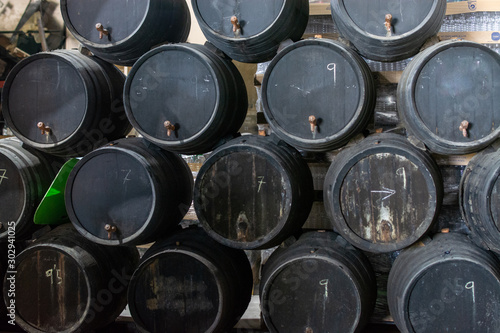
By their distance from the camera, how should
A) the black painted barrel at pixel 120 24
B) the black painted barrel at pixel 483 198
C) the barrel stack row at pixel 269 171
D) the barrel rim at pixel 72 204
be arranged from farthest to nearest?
the black painted barrel at pixel 120 24 → the barrel rim at pixel 72 204 → the barrel stack row at pixel 269 171 → the black painted barrel at pixel 483 198

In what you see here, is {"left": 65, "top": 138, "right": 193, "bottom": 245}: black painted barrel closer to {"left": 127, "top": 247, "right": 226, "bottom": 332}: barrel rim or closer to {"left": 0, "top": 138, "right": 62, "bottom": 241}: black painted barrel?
{"left": 127, "top": 247, "right": 226, "bottom": 332}: barrel rim

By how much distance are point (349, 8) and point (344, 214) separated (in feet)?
3.90

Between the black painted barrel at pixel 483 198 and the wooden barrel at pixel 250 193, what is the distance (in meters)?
0.94

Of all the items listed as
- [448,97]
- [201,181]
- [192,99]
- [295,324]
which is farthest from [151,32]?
[295,324]


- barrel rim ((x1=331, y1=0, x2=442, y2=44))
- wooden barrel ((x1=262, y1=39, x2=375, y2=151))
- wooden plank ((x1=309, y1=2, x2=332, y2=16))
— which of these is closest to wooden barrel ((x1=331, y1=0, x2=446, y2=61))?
barrel rim ((x1=331, y1=0, x2=442, y2=44))

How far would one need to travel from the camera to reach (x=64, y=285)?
→ 279cm

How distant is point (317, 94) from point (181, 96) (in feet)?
2.78

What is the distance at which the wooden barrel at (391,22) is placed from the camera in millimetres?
2285

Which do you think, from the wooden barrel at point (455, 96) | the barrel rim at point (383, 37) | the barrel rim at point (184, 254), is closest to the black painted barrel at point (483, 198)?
the wooden barrel at point (455, 96)

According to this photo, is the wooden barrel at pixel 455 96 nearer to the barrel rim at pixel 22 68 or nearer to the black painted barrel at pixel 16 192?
the barrel rim at pixel 22 68

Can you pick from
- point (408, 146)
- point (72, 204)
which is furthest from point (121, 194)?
point (408, 146)

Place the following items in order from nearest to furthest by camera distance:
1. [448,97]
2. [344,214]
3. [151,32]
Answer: [448,97] → [344,214] → [151,32]

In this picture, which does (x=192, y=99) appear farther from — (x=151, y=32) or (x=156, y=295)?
(x=156, y=295)

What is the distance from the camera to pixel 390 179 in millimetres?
2301
